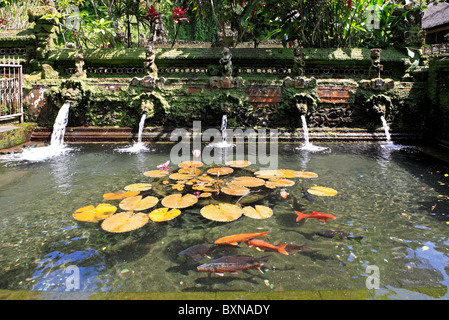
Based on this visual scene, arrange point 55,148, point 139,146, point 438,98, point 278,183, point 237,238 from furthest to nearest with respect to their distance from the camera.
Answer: point 438,98 → point 139,146 → point 55,148 → point 278,183 → point 237,238

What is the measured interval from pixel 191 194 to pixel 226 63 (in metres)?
5.00

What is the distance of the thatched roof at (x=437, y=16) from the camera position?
17617 millimetres

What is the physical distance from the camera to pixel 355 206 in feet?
11.3

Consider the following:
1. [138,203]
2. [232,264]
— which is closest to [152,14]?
[138,203]

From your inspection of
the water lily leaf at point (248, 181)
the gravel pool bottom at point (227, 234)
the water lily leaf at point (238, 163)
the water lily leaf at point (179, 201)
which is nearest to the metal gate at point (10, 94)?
the gravel pool bottom at point (227, 234)

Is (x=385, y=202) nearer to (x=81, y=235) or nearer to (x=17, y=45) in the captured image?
(x=81, y=235)

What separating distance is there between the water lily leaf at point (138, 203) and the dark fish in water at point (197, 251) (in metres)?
1.02

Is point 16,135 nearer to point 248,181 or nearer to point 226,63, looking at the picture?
point 226,63

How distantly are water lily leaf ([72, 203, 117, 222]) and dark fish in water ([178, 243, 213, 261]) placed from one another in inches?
44.4

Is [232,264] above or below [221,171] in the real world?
below

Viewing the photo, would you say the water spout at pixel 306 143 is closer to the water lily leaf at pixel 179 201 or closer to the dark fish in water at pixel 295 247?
the water lily leaf at pixel 179 201

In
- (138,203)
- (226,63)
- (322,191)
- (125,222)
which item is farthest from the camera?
(226,63)

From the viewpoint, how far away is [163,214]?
10.5 ft
